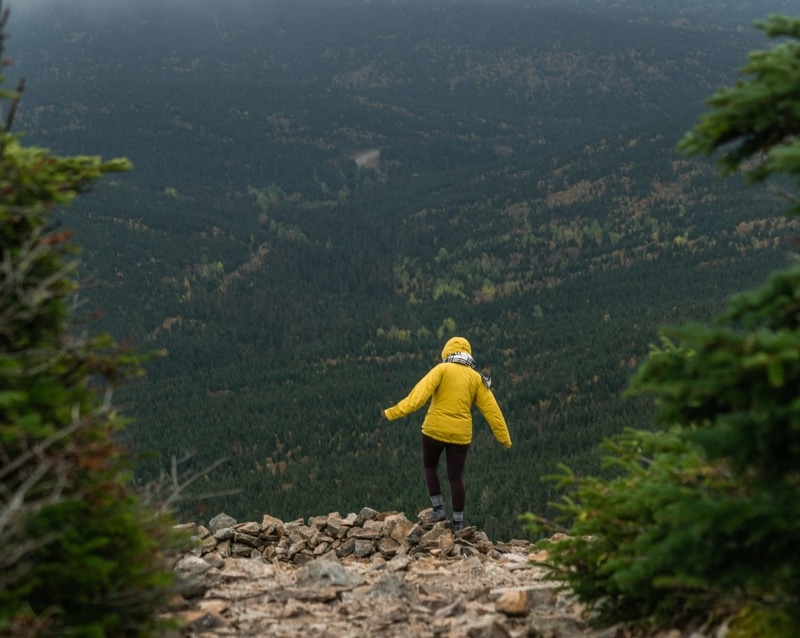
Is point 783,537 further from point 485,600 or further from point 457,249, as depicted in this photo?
point 457,249

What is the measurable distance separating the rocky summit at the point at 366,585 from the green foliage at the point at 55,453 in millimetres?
869

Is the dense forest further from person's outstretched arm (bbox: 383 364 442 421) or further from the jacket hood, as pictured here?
person's outstretched arm (bbox: 383 364 442 421)

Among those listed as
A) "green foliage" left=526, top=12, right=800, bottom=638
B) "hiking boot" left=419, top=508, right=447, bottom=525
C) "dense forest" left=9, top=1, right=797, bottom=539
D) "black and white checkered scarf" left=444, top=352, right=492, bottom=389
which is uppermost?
"green foliage" left=526, top=12, right=800, bottom=638

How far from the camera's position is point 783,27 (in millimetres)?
5703

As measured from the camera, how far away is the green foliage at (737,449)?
16.3 ft

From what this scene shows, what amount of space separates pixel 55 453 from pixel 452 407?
602 centimetres

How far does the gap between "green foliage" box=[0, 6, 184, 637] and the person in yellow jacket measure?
511 centimetres

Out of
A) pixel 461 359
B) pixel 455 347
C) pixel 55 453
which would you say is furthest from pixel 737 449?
pixel 455 347

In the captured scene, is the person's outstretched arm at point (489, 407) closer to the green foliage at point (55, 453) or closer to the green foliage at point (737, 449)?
the green foliage at point (737, 449)

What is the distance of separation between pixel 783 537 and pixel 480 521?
39.5 metres

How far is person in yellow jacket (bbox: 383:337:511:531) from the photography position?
36.1 ft

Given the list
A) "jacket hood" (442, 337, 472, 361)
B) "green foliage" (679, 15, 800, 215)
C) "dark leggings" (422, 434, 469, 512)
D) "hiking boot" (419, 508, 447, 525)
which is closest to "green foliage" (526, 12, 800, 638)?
"green foliage" (679, 15, 800, 215)

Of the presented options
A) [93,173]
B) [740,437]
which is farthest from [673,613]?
[93,173]

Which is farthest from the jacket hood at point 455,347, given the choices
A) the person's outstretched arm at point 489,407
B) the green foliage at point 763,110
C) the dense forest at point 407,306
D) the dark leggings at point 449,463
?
the dense forest at point 407,306
